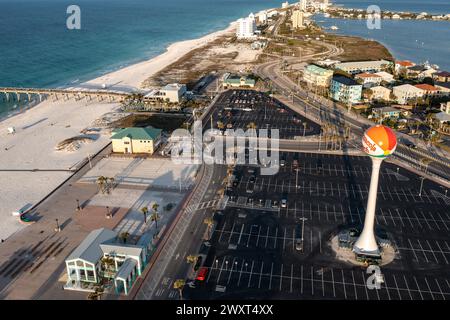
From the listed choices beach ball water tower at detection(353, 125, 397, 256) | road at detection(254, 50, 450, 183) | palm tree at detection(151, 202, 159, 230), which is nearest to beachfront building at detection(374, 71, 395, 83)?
road at detection(254, 50, 450, 183)

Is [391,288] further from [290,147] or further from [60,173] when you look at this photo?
[60,173]

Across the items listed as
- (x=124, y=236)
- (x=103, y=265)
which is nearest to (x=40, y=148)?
(x=124, y=236)

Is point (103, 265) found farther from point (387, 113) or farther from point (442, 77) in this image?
point (442, 77)

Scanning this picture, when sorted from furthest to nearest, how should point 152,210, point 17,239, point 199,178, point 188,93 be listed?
point 188,93 → point 199,178 → point 152,210 → point 17,239

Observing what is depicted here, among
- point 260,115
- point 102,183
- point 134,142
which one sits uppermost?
point 260,115

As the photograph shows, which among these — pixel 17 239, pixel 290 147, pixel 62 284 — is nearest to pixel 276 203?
pixel 290 147

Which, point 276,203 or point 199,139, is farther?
point 199,139

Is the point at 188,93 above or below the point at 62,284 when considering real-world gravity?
above
